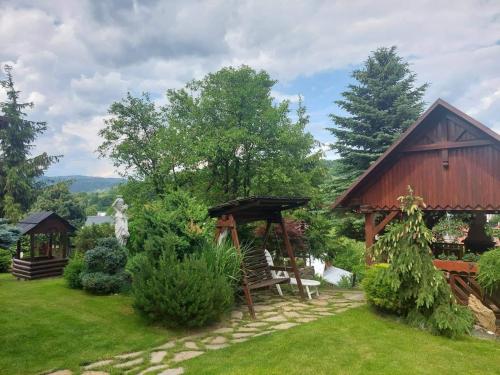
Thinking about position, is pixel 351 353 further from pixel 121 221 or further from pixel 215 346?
pixel 121 221

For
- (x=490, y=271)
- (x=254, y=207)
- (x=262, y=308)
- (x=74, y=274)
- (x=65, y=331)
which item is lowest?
(x=262, y=308)

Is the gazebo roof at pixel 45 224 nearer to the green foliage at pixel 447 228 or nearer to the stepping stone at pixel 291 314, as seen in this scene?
the stepping stone at pixel 291 314

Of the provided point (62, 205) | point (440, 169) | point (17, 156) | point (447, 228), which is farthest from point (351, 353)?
point (17, 156)

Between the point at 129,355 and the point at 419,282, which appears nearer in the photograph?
the point at 129,355

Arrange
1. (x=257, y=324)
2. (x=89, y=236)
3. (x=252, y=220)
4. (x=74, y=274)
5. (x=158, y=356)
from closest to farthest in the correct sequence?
(x=158, y=356), (x=257, y=324), (x=252, y=220), (x=74, y=274), (x=89, y=236)

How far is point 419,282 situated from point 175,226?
5026mm

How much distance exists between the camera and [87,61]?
10633mm

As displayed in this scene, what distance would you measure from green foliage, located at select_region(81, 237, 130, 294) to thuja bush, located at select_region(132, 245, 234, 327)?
220cm

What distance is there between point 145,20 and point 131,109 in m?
7.84

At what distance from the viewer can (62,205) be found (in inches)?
910

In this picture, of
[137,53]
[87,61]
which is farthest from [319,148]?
[87,61]

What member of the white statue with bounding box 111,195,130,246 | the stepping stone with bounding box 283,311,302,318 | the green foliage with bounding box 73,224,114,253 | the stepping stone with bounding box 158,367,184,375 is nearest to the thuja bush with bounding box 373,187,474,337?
the stepping stone with bounding box 283,311,302,318

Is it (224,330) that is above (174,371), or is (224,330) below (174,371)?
below

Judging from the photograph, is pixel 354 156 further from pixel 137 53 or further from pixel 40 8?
pixel 40 8
